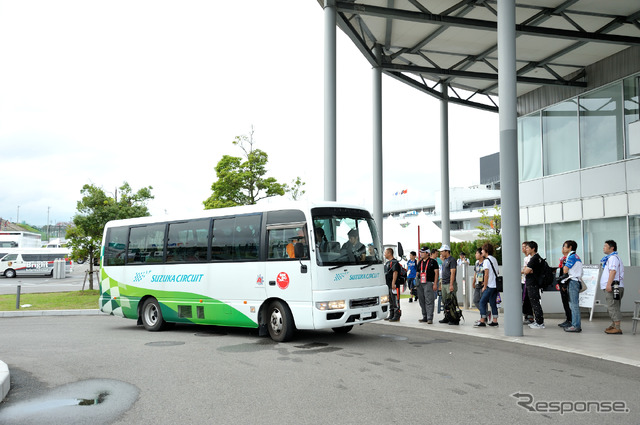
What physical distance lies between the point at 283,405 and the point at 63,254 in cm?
4743

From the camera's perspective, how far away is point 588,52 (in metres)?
21.4

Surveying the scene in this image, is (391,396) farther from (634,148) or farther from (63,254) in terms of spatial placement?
(63,254)

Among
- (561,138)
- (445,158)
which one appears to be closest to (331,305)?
(561,138)

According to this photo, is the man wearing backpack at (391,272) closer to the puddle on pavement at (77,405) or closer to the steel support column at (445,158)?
the puddle on pavement at (77,405)

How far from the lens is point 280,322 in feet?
35.2

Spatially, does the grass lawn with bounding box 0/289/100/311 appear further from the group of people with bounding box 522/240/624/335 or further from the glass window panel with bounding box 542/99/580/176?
the glass window panel with bounding box 542/99/580/176

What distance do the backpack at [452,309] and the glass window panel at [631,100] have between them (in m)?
12.0

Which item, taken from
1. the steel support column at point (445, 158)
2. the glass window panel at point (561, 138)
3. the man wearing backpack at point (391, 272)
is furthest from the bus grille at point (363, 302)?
the steel support column at point (445, 158)

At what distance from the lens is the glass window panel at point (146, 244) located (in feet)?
44.0

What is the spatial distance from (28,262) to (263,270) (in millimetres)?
42854

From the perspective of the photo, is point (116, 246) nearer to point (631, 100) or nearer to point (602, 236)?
point (602, 236)

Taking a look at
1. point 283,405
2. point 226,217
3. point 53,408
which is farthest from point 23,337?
point 283,405

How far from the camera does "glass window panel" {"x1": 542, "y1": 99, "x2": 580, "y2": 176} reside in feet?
76.5

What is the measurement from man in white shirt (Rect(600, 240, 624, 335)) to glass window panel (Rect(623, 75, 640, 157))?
36.6 feet
